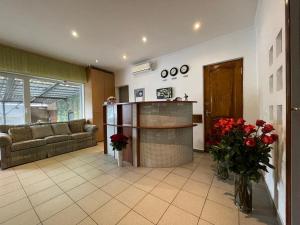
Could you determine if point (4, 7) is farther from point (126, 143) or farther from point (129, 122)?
point (126, 143)

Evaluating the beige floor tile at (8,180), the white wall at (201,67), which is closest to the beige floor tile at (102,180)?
the beige floor tile at (8,180)

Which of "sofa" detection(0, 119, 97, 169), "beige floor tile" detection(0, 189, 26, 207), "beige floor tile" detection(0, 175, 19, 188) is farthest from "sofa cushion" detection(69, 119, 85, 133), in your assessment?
"beige floor tile" detection(0, 189, 26, 207)

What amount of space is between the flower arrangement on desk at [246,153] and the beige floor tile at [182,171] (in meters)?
0.91

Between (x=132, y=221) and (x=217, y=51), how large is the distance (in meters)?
3.76

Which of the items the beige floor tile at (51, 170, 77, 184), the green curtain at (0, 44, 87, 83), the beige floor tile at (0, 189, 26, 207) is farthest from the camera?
the green curtain at (0, 44, 87, 83)

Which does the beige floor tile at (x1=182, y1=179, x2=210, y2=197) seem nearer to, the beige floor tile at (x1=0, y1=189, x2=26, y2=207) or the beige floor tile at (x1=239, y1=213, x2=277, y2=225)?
the beige floor tile at (x1=239, y1=213, x2=277, y2=225)

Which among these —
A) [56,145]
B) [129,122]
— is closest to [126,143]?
[129,122]

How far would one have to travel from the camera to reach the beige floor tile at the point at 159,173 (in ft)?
7.97

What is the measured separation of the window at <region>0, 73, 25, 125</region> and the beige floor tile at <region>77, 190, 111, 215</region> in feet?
11.8

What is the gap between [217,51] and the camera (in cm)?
347

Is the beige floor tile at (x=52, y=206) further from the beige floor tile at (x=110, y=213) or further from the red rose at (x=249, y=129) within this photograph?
the red rose at (x=249, y=129)

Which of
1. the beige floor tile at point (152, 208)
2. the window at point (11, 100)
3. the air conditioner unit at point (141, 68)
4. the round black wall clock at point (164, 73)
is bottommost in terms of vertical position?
the beige floor tile at point (152, 208)

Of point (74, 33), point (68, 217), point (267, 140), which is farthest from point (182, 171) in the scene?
point (74, 33)

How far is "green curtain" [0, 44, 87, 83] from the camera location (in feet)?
11.5
